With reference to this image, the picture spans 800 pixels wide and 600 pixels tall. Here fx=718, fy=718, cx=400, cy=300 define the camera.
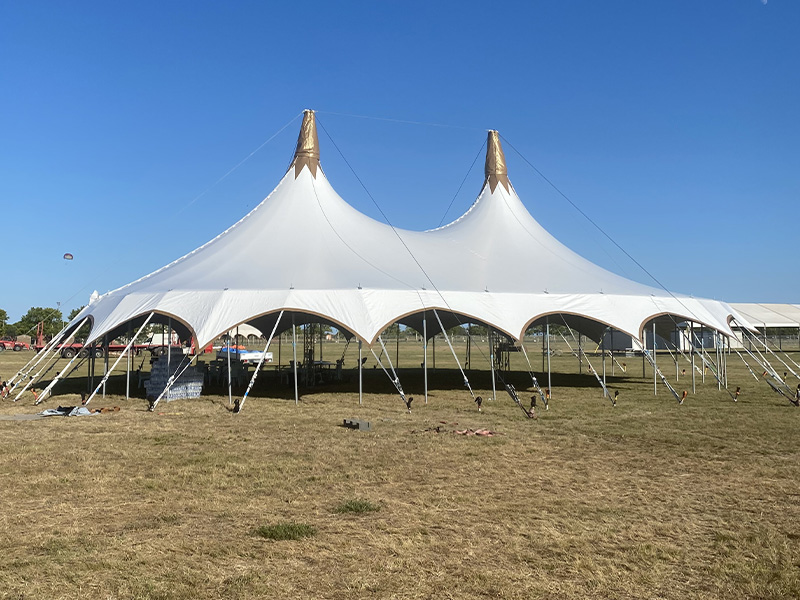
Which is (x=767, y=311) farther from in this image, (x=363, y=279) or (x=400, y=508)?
(x=400, y=508)

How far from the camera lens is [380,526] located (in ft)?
21.6

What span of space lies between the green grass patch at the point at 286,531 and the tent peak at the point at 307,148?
16.6 meters

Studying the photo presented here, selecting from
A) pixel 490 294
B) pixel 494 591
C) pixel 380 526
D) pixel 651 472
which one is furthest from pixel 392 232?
pixel 494 591

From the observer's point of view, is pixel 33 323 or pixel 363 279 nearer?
pixel 363 279

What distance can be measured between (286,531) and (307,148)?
57.2 feet

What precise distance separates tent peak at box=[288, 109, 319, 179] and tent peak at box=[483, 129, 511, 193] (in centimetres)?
642

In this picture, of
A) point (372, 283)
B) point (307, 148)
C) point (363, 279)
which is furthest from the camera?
point (307, 148)

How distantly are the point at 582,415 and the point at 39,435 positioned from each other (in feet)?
33.0

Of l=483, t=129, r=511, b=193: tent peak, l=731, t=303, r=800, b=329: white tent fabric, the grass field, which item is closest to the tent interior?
l=483, t=129, r=511, b=193: tent peak

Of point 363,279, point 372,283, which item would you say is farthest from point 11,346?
point 372,283

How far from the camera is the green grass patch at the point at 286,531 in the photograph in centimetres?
623

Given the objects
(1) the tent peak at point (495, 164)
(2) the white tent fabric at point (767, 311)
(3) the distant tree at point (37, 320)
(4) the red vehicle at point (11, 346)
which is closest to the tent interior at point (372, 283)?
(1) the tent peak at point (495, 164)

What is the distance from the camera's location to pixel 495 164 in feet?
83.4

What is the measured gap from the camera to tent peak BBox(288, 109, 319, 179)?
22.1 m
